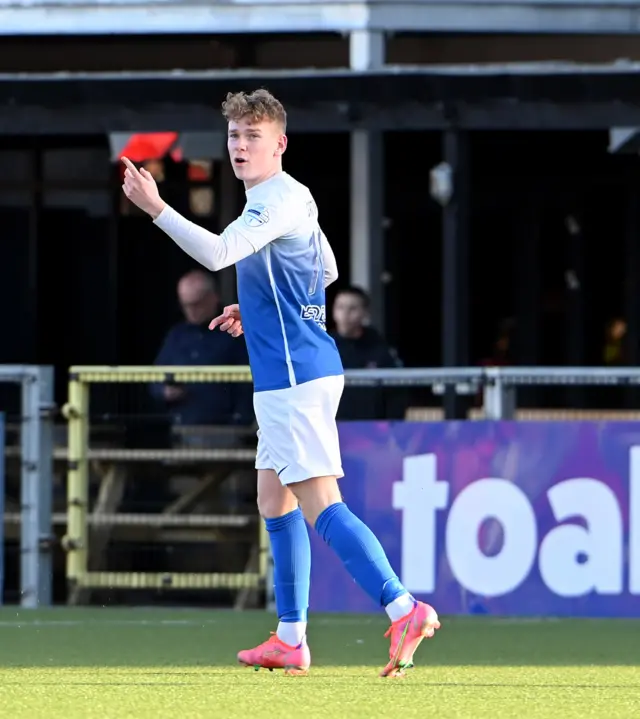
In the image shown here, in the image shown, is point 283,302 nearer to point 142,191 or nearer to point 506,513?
point 142,191

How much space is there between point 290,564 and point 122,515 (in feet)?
10.5

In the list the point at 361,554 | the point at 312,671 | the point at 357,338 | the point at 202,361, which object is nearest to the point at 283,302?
the point at 361,554

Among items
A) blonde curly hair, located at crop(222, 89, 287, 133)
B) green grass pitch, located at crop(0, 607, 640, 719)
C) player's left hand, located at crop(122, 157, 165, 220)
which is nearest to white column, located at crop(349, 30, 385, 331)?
green grass pitch, located at crop(0, 607, 640, 719)

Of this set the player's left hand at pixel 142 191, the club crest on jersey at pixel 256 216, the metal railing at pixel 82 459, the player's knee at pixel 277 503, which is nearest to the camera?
the player's left hand at pixel 142 191

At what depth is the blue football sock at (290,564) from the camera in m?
6.32

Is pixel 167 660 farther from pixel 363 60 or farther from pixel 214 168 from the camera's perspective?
pixel 214 168

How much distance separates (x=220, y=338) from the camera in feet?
32.9

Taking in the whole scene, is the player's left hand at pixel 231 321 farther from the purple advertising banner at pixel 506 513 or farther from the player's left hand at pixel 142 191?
the purple advertising banner at pixel 506 513

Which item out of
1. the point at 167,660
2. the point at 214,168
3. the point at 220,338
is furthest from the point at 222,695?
the point at 214,168

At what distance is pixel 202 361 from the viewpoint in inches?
390

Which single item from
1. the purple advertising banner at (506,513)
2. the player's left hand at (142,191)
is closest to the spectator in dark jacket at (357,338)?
the purple advertising banner at (506,513)

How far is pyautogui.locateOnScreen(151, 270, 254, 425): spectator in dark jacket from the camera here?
9.45m

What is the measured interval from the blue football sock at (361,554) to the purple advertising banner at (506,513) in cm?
270

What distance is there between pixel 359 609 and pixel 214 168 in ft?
28.1
